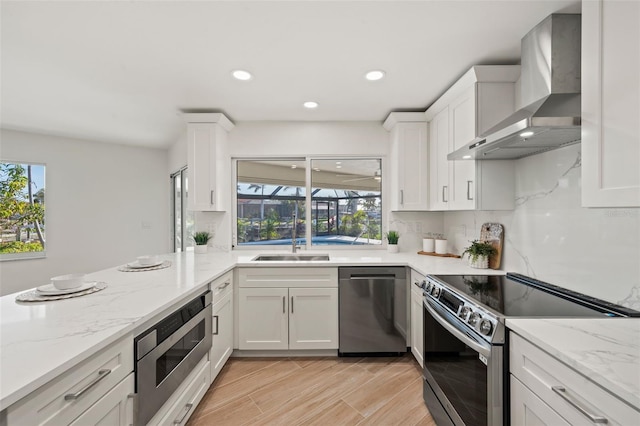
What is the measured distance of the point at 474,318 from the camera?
4.23 feet

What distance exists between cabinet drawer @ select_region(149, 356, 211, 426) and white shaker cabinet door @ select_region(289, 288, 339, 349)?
2.56ft

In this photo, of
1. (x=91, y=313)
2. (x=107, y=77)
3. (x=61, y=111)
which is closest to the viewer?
(x=91, y=313)

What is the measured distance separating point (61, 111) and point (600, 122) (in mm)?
4265

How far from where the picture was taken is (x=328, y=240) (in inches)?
128

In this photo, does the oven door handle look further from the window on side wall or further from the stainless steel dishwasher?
the window on side wall

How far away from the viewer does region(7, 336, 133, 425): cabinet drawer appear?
730 mm

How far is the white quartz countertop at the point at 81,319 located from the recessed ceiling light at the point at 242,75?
1.53 m

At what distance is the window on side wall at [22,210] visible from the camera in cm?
347

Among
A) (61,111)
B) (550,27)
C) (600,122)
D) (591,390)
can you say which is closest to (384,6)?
(550,27)

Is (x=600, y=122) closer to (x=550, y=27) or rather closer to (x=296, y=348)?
(x=550, y=27)

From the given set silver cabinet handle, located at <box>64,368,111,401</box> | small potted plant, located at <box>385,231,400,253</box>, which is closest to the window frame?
small potted plant, located at <box>385,231,400,253</box>

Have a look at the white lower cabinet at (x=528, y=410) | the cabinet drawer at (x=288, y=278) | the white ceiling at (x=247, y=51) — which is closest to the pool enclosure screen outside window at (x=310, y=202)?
the white ceiling at (x=247, y=51)

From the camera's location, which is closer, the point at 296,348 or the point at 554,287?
the point at 554,287

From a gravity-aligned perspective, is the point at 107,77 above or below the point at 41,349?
above
